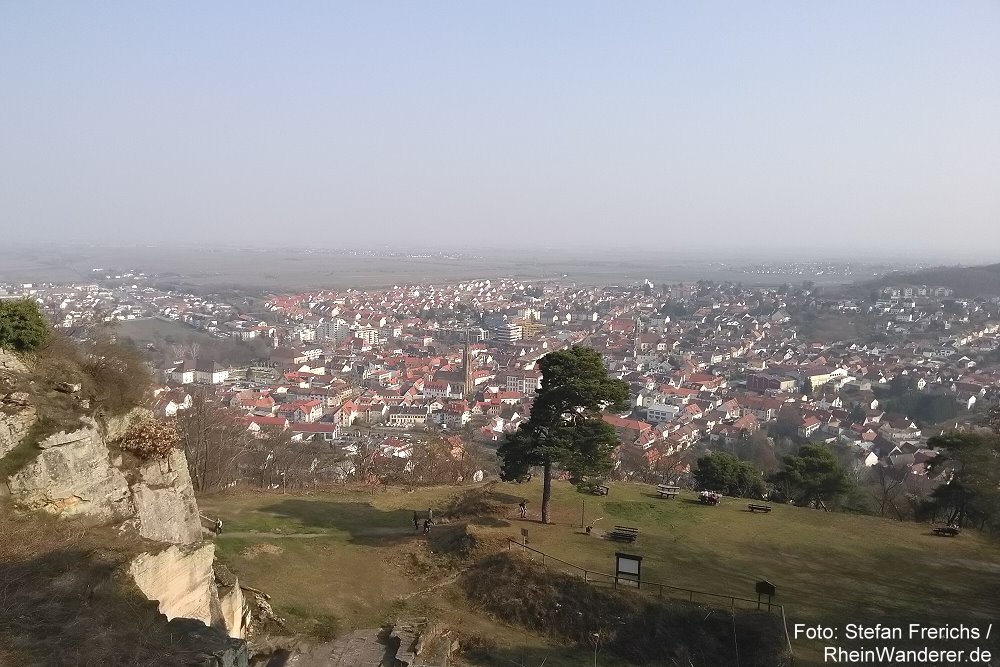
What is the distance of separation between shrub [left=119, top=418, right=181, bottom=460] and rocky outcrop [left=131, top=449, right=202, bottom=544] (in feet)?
0.61

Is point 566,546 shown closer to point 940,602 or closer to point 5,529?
point 940,602

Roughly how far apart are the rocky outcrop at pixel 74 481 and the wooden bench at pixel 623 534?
991 centimetres

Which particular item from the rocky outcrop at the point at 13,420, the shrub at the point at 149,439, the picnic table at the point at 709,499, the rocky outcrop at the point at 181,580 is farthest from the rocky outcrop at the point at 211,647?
the picnic table at the point at 709,499

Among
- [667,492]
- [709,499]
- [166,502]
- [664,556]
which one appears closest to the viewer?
[166,502]

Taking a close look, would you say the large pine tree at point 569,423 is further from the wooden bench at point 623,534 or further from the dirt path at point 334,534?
the dirt path at point 334,534

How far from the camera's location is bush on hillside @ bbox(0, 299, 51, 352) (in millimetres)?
10383

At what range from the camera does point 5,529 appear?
838 cm

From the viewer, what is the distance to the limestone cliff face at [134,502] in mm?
9055

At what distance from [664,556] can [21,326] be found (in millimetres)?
12936

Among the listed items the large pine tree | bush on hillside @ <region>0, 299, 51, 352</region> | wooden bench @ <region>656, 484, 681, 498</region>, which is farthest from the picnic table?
bush on hillside @ <region>0, 299, 51, 352</region>

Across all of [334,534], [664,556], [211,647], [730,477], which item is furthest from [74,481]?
[730,477]

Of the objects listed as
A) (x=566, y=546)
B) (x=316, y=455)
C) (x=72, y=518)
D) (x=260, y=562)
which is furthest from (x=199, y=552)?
(x=316, y=455)

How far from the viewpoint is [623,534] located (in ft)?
48.4

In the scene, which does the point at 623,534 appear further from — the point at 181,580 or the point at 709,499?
the point at 181,580
